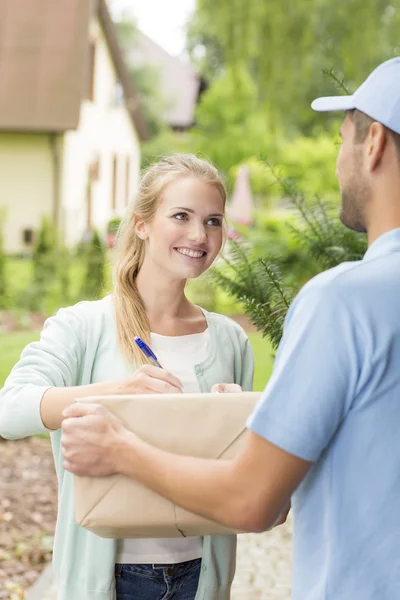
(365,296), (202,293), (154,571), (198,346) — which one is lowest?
(202,293)

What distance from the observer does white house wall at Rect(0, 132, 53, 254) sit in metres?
16.6

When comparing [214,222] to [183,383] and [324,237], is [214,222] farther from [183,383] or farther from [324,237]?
[324,237]

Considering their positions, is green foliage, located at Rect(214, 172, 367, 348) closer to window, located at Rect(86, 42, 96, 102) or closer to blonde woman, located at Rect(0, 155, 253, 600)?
blonde woman, located at Rect(0, 155, 253, 600)

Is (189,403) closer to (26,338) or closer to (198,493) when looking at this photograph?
(198,493)

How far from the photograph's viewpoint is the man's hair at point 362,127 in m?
1.24

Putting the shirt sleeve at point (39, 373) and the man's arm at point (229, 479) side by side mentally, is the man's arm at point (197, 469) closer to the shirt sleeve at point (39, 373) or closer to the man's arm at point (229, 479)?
the man's arm at point (229, 479)

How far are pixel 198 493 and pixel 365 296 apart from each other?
357 millimetres

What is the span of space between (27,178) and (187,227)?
15061 mm

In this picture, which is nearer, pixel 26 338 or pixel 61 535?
pixel 61 535

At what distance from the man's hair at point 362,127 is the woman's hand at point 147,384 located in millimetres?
541

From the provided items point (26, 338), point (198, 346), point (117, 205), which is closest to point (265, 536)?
point (198, 346)

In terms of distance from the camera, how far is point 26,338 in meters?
9.60

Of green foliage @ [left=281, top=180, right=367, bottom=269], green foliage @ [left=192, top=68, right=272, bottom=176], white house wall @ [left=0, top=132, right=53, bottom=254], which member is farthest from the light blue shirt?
green foliage @ [left=192, top=68, right=272, bottom=176]

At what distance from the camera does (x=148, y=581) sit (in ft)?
6.09
